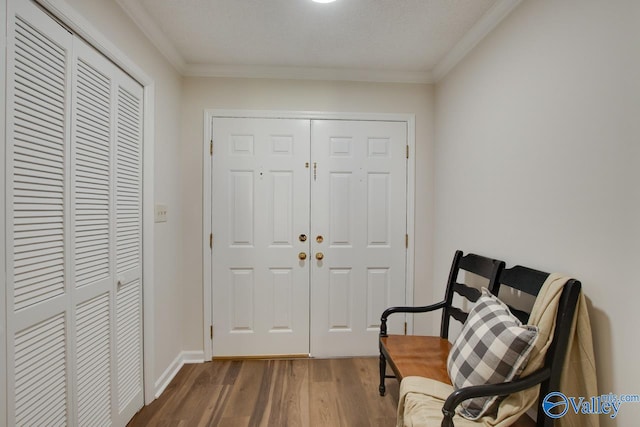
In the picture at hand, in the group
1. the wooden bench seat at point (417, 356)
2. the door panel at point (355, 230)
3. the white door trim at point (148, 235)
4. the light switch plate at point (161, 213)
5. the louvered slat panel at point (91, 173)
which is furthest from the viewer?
the door panel at point (355, 230)

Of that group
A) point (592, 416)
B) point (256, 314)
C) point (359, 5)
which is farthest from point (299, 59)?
point (592, 416)

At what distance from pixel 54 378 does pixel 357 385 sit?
1.74 metres

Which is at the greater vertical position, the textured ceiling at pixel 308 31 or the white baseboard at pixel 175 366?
the textured ceiling at pixel 308 31

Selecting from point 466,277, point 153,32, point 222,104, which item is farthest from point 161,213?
point 466,277

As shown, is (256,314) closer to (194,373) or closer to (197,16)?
(194,373)

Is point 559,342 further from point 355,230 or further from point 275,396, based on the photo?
point 275,396

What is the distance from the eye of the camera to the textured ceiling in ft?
5.44

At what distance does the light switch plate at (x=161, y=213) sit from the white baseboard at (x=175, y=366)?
1.11 m

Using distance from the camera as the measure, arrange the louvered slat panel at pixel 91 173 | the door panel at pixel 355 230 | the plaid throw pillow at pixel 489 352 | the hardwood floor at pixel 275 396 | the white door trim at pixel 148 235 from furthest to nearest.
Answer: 1. the door panel at pixel 355 230
2. the white door trim at pixel 148 235
3. the hardwood floor at pixel 275 396
4. the louvered slat panel at pixel 91 173
5. the plaid throw pillow at pixel 489 352

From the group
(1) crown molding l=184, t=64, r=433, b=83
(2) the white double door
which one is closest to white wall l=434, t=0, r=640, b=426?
(1) crown molding l=184, t=64, r=433, b=83

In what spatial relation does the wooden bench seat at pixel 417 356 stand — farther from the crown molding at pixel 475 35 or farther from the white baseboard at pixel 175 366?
the crown molding at pixel 475 35

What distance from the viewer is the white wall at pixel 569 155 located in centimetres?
102
